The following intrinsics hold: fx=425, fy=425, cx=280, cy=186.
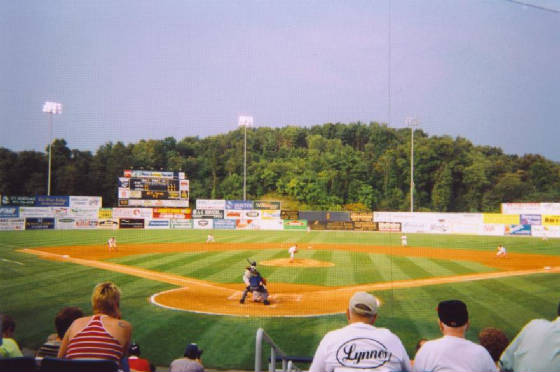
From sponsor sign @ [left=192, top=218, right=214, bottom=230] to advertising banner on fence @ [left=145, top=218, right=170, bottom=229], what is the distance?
6.46 ft

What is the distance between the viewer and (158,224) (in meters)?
28.4

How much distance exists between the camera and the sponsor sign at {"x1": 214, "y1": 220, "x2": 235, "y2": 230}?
99.5ft

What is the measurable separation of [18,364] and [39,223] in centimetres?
2427

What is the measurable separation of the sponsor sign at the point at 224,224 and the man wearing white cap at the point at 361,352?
28.2 meters

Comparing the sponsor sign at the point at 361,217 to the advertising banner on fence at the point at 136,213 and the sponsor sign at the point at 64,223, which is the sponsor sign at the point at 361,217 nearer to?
the advertising banner on fence at the point at 136,213

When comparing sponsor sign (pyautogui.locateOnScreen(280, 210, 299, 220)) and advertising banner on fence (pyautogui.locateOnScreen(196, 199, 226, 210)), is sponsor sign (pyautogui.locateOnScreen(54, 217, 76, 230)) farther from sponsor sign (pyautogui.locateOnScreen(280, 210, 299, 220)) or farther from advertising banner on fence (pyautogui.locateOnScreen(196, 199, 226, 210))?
sponsor sign (pyautogui.locateOnScreen(280, 210, 299, 220))

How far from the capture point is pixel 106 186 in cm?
1273

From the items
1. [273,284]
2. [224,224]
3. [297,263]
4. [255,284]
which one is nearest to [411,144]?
[297,263]

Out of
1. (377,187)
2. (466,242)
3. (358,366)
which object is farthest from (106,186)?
(466,242)

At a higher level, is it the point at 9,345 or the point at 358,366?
the point at 358,366

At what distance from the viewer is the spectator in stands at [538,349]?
7.95 ft

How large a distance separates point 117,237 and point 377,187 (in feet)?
48.3

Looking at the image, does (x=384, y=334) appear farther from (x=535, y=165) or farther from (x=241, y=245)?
(x=241, y=245)

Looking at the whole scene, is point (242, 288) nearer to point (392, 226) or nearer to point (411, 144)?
point (411, 144)
